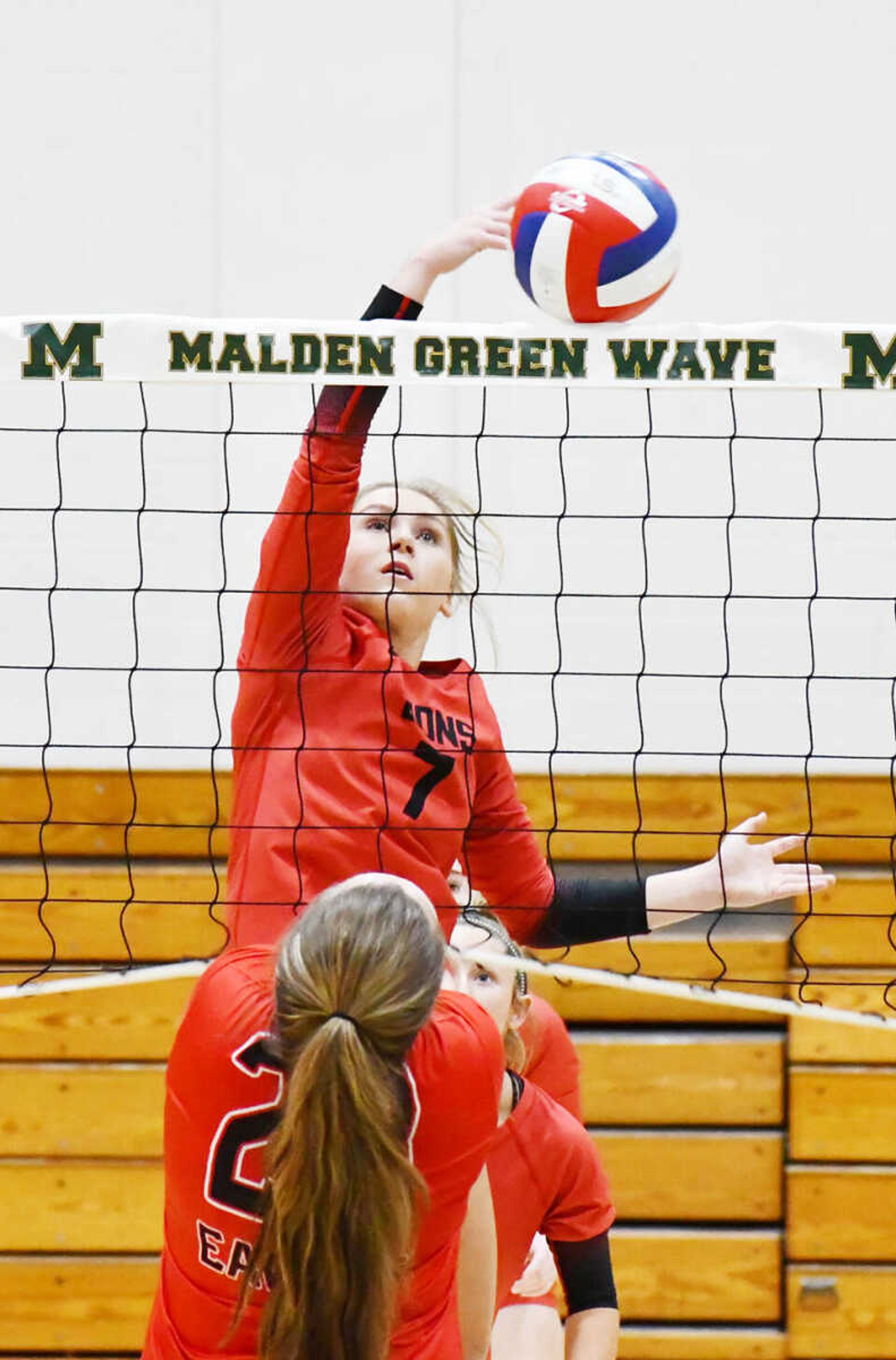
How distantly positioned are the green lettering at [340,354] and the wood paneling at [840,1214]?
Result: 3.02m

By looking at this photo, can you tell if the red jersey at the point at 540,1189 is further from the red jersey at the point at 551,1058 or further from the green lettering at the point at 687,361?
the green lettering at the point at 687,361

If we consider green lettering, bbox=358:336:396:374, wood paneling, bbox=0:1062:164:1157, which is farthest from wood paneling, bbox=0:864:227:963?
green lettering, bbox=358:336:396:374

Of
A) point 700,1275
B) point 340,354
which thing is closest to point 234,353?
point 340,354

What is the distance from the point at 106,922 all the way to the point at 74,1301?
1143 mm

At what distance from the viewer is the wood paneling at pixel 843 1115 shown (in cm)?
477

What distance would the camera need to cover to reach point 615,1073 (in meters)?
4.82

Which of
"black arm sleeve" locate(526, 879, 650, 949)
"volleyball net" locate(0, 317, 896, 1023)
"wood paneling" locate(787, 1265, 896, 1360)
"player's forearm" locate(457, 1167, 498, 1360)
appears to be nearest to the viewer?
"player's forearm" locate(457, 1167, 498, 1360)

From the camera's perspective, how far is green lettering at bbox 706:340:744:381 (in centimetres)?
292

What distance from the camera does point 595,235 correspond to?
276 centimetres

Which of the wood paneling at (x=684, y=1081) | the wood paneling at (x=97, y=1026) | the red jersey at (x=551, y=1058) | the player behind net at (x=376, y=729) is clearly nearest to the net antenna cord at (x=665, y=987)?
the player behind net at (x=376, y=729)

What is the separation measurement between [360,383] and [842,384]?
886mm

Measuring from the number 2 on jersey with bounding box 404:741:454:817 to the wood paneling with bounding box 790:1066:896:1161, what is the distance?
225 centimetres

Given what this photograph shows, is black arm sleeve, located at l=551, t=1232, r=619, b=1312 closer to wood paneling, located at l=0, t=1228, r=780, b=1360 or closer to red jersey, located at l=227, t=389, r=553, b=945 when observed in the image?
red jersey, located at l=227, t=389, r=553, b=945

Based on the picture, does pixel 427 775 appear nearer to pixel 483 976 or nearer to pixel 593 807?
pixel 483 976
